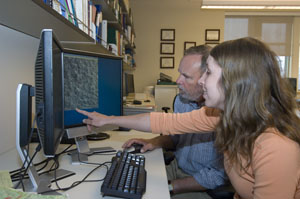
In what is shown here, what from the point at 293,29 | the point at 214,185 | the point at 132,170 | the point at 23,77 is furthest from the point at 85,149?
the point at 293,29

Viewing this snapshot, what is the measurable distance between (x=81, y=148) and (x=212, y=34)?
4383 mm

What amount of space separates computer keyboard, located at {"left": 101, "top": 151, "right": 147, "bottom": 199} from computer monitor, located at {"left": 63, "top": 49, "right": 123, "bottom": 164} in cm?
22

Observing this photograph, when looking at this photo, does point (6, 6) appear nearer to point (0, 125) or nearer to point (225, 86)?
point (0, 125)

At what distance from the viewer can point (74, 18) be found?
1.19m

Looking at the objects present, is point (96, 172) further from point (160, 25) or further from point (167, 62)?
point (160, 25)

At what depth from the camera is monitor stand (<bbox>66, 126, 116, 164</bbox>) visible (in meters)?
1.02

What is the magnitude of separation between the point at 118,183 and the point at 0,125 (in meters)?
0.69

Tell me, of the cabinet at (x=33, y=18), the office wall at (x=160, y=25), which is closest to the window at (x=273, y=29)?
the office wall at (x=160, y=25)

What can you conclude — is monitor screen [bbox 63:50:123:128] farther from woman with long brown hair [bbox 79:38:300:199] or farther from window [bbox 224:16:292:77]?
window [bbox 224:16:292:77]

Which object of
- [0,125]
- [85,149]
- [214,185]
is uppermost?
[0,125]

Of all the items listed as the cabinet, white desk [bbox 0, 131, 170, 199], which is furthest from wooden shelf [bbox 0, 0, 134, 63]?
white desk [bbox 0, 131, 170, 199]

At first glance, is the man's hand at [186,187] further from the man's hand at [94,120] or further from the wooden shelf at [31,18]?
the wooden shelf at [31,18]

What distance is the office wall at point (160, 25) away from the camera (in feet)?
16.1

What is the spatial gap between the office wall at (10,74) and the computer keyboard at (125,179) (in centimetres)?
58
